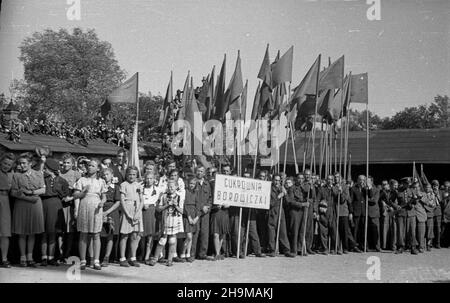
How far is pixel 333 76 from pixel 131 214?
5.89m

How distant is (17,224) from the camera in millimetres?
7691

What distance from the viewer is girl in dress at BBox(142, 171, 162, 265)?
8633 millimetres

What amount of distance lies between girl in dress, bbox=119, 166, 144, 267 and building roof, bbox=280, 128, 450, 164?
1323 cm

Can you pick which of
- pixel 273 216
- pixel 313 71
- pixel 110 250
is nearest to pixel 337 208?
pixel 273 216

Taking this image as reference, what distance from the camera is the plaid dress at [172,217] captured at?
28.9 feet

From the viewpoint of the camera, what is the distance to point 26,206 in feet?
25.5

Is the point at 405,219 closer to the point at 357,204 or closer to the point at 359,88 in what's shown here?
the point at 357,204

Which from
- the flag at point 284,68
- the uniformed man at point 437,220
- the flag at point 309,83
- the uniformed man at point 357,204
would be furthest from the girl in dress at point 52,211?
the uniformed man at point 437,220

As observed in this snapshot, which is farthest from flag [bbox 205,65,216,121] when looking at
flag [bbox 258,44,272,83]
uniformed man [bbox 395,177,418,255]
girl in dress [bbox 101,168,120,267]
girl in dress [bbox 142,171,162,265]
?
girl in dress [bbox 101,168,120,267]

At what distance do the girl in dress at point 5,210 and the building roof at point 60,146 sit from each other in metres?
8.10

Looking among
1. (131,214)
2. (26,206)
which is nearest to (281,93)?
(131,214)

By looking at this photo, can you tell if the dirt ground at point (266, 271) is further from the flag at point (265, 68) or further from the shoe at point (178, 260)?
the flag at point (265, 68)

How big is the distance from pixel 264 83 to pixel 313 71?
113 cm
